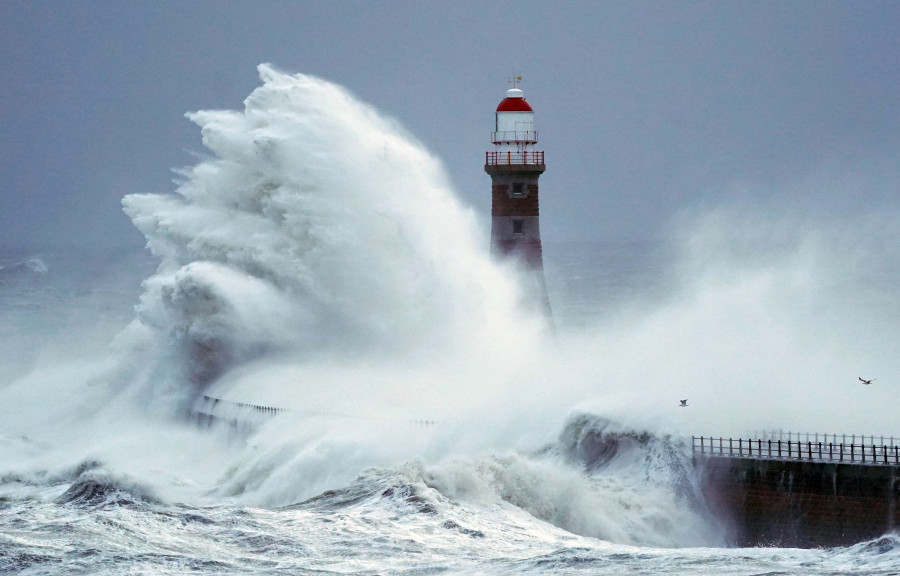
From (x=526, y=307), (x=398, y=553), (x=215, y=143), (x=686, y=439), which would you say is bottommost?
(x=398, y=553)

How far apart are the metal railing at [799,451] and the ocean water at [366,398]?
1.41 feet

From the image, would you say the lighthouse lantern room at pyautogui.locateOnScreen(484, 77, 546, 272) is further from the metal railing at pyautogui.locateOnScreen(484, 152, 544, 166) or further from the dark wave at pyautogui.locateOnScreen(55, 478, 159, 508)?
the dark wave at pyautogui.locateOnScreen(55, 478, 159, 508)

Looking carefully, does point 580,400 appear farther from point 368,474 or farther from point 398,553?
point 398,553

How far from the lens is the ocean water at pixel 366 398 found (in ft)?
64.1

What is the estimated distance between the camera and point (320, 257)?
107 feet

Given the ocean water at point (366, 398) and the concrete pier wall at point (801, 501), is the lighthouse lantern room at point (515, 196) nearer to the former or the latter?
Result: the ocean water at point (366, 398)

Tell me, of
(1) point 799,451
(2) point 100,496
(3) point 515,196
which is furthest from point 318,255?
(1) point 799,451

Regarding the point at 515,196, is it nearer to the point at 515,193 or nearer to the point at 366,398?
the point at 515,193

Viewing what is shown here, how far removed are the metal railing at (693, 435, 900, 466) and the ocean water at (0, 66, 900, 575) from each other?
0.43m

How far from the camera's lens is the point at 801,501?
824 inches

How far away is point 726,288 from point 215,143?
1205 cm

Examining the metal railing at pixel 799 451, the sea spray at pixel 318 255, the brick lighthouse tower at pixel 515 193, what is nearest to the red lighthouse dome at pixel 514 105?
the brick lighthouse tower at pixel 515 193

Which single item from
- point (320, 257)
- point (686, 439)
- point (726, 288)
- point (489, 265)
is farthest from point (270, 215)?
point (686, 439)

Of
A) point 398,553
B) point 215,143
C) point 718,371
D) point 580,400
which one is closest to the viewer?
point 398,553
